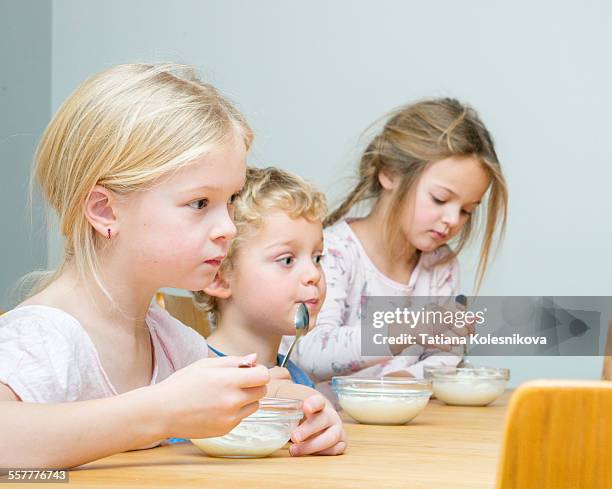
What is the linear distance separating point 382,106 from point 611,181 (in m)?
0.74

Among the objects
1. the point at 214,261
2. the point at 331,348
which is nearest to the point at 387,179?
the point at 331,348

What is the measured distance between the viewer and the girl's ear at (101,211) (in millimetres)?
1025

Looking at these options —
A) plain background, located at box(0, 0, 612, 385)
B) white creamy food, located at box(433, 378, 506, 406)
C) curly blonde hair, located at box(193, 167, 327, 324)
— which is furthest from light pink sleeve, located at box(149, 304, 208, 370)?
plain background, located at box(0, 0, 612, 385)

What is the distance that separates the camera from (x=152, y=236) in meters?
1.02

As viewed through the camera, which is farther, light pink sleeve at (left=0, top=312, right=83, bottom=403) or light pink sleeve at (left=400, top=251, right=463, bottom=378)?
light pink sleeve at (left=400, top=251, right=463, bottom=378)

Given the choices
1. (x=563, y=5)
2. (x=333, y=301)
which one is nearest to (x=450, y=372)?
(x=333, y=301)

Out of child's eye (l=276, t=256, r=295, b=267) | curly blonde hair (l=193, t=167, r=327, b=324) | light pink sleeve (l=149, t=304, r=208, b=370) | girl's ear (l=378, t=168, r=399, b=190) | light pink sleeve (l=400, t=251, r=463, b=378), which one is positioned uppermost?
girl's ear (l=378, t=168, r=399, b=190)

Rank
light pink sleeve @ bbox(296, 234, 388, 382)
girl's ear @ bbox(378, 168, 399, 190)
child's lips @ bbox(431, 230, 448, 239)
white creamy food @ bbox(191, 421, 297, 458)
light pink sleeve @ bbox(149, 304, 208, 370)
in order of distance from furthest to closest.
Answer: girl's ear @ bbox(378, 168, 399, 190) → child's lips @ bbox(431, 230, 448, 239) → light pink sleeve @ bbox(296, 234, 388, 382) → light pink sleeve @ bbox(149, 304, 208, 370) → white creamy food @ bbox(191, 421, 297, 458)

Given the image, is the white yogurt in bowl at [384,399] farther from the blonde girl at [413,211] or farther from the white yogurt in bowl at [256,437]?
the blonde girl at [413,211]

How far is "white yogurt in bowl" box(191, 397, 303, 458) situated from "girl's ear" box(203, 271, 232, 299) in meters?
0.68

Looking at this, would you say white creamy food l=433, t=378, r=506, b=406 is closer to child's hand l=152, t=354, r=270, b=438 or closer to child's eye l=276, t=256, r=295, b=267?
child's eye l=276, t=256, r=295, b=267

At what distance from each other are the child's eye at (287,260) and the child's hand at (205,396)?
0.76m

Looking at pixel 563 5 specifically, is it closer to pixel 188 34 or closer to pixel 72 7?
pixel 188 34

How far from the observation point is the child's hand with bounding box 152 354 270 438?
2.70 ft
